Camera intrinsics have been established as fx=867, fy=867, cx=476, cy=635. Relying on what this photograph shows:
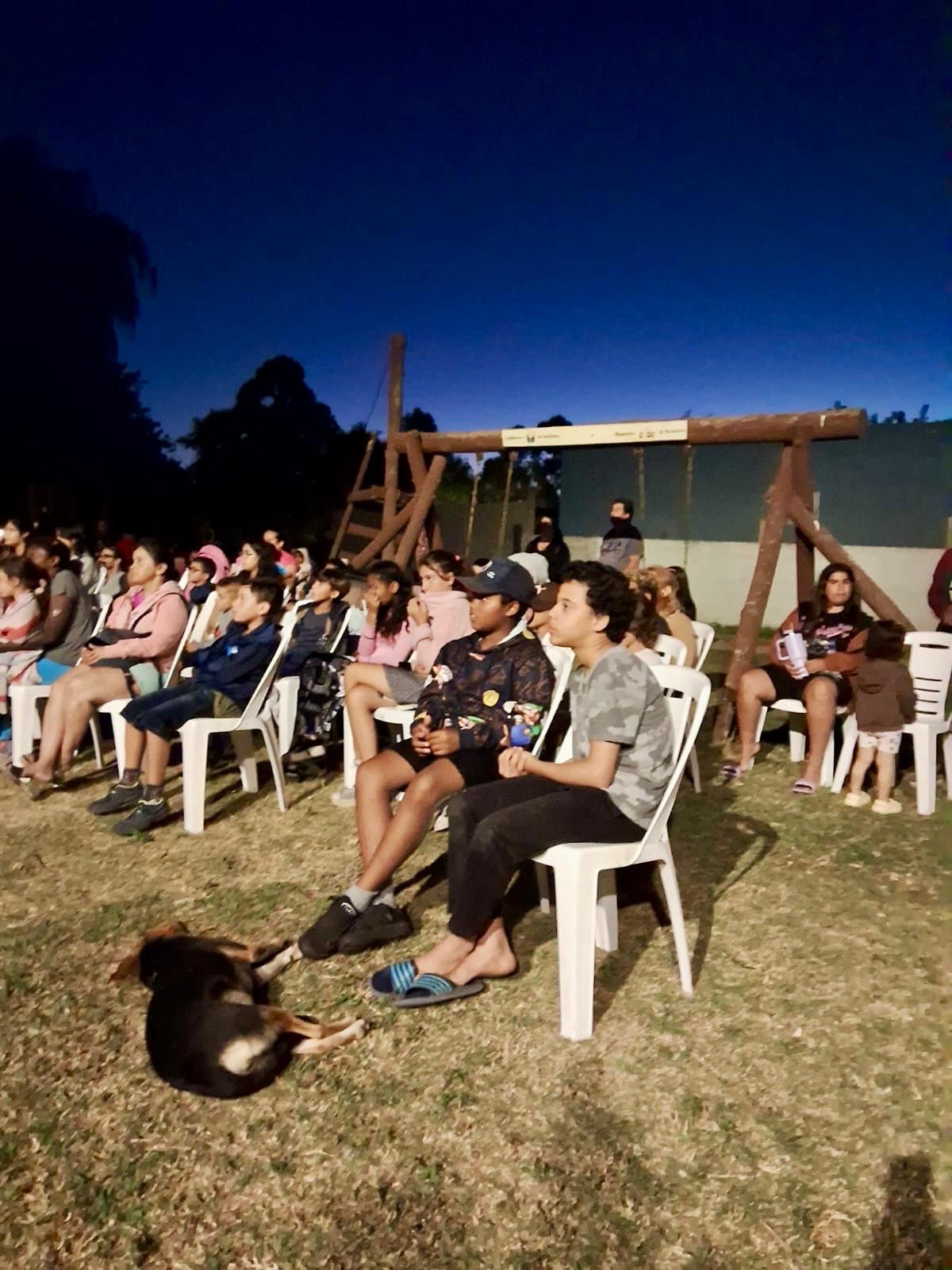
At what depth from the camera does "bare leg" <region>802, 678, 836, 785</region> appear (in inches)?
178

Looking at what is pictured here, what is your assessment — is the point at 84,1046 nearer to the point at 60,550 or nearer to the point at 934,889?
the point at 934,889

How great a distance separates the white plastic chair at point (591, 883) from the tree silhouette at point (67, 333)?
14.9 meters

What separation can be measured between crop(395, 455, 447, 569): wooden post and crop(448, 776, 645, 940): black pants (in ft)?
17.6

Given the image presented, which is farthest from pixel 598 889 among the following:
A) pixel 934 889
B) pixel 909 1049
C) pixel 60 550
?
pixel 60 550

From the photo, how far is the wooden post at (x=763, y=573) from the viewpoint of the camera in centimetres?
563

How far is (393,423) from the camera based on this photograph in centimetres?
864

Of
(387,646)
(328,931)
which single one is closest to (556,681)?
(328,931)

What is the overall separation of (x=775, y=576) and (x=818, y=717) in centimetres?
749

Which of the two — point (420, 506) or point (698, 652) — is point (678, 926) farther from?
point (420, 506)

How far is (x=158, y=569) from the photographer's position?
15.7ft

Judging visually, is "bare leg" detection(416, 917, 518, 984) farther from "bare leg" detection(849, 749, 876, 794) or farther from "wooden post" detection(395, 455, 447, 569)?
"wooden post" detection(395, 455, 447, 569)

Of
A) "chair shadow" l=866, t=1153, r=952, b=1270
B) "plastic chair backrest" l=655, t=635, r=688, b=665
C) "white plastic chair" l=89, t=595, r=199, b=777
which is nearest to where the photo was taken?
"chair shadow" l=866, t=1153, r=952, b=1270

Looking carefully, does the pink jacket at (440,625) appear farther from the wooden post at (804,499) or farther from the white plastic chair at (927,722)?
the wooden post at (804,499)

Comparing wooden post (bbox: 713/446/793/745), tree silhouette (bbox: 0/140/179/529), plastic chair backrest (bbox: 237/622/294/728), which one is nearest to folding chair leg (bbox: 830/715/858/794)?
wooden post (bbox: 713/446/793/745)
